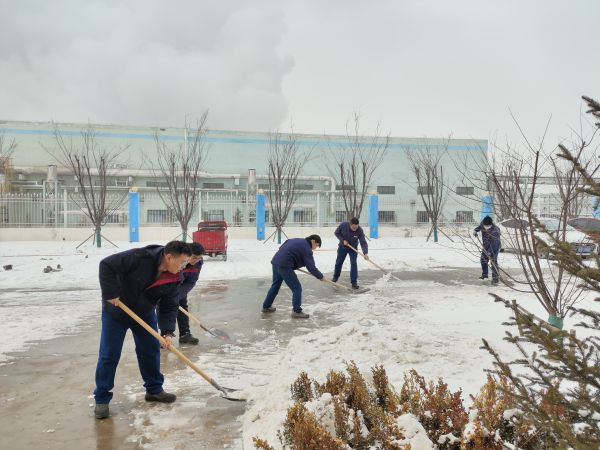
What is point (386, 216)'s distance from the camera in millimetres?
24859

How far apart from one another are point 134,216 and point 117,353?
16814 mm

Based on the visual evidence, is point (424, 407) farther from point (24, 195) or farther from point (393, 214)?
point (393, 214)

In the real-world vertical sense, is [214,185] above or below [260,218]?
above

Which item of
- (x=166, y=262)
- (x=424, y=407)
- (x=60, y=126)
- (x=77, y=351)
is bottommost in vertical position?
(x=77, y=351)

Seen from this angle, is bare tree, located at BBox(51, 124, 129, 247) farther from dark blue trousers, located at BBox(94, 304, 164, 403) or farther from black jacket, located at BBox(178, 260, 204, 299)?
dark blue trousers, located at BBox(94, 304, 164, 403)

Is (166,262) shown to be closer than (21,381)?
Yes

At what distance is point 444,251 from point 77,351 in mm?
14750

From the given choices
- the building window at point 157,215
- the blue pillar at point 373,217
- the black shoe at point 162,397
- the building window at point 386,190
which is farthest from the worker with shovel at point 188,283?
the building window at point 386,190

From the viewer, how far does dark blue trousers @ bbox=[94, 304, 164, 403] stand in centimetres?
363

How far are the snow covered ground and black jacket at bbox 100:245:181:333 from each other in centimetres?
84

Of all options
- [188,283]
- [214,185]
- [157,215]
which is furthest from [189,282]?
[214,185]

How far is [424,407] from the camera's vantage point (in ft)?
9.57

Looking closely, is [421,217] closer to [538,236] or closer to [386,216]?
[386,216]

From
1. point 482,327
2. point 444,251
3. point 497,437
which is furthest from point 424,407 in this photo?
point 444,251
